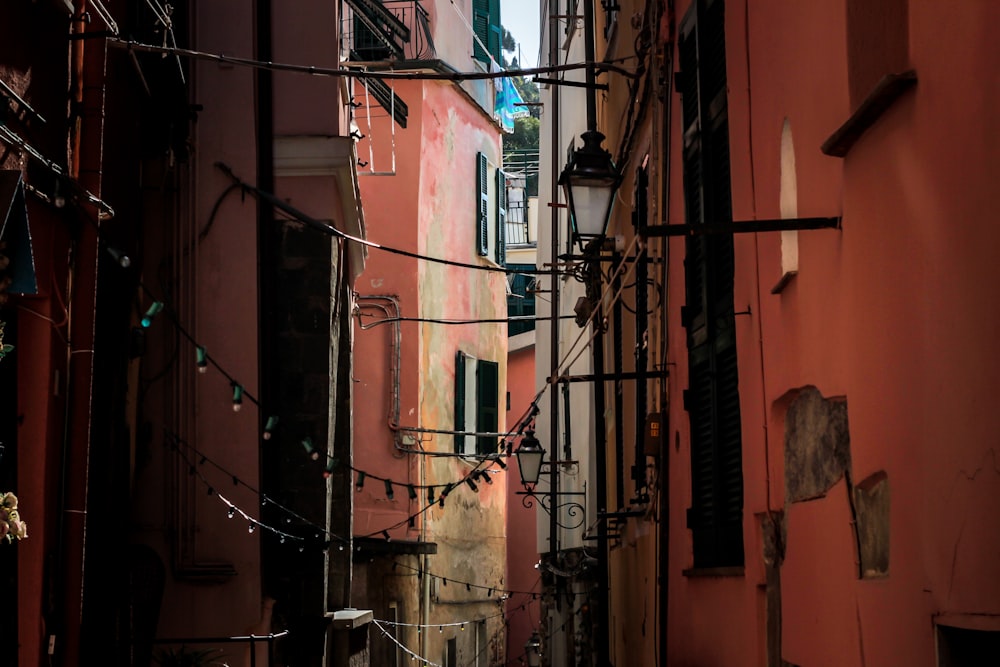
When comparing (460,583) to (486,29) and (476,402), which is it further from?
(486,29)

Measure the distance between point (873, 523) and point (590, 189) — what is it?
4.53 m

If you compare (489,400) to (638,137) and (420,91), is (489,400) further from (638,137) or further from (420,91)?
(638,137)

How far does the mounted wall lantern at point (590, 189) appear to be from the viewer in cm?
893

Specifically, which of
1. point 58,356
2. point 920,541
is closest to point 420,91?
point 58,356

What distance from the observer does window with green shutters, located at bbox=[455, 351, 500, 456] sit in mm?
23422

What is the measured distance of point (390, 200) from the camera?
22.5 meters

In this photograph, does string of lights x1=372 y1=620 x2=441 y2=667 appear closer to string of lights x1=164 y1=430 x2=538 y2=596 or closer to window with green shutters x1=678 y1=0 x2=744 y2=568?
string of lights x1=164 y1=430 x2=538 y2=596

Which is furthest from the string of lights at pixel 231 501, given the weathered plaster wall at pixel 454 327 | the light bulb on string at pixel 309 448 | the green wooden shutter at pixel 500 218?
the green wooden shutter at pixel 500 218

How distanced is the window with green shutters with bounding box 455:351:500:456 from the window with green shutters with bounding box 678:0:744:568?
47.8ft

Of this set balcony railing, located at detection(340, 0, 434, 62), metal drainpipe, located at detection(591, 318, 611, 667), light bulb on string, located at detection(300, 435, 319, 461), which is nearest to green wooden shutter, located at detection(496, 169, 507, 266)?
balcony railing, located at detection(340, 0, 434, 62)

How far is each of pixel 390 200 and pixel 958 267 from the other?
18955mm

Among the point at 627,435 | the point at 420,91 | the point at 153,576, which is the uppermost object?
the point at 420,91

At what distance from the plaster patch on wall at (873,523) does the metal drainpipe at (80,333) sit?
176 inches

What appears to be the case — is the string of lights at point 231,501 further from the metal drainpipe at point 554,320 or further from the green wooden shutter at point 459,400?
the green wooden shutter at point 459,400
